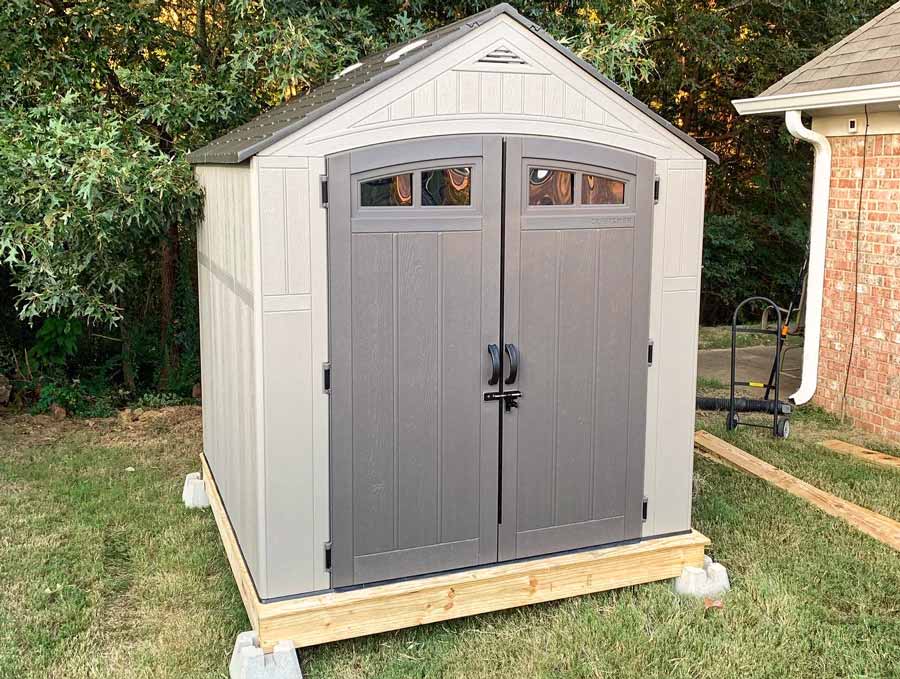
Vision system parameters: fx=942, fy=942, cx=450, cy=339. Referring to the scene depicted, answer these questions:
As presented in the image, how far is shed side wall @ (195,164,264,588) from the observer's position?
382 centimetres

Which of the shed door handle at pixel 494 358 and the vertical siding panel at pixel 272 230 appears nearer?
the vertical siding panel at pixel 272 230

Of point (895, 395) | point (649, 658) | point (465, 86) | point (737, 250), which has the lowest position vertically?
point (649, 658)

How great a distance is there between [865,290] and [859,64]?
175 centimetres

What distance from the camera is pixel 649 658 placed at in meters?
3.96

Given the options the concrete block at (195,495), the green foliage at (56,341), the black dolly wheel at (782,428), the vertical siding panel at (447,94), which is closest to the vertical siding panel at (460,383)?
the vertical siding panel at (447,94)

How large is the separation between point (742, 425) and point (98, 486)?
483 centimetres

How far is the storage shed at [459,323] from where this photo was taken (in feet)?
12.1

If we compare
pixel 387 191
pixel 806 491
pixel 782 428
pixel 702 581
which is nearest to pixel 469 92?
pixel 387 191

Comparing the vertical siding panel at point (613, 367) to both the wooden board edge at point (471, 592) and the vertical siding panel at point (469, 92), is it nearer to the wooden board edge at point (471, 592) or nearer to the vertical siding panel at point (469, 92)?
the wooden board edge at point (471, 592)

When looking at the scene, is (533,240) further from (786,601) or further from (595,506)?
(786,601)

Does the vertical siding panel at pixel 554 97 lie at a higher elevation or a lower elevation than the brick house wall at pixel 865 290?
higher

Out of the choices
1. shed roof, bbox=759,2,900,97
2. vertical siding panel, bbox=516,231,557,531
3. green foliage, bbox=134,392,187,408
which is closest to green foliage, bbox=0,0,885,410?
green foliage, bbox=134,392,187,408

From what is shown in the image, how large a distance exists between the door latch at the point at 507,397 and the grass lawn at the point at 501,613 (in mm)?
1017

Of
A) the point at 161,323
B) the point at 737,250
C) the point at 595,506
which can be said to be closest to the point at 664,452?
the point at 595,506
